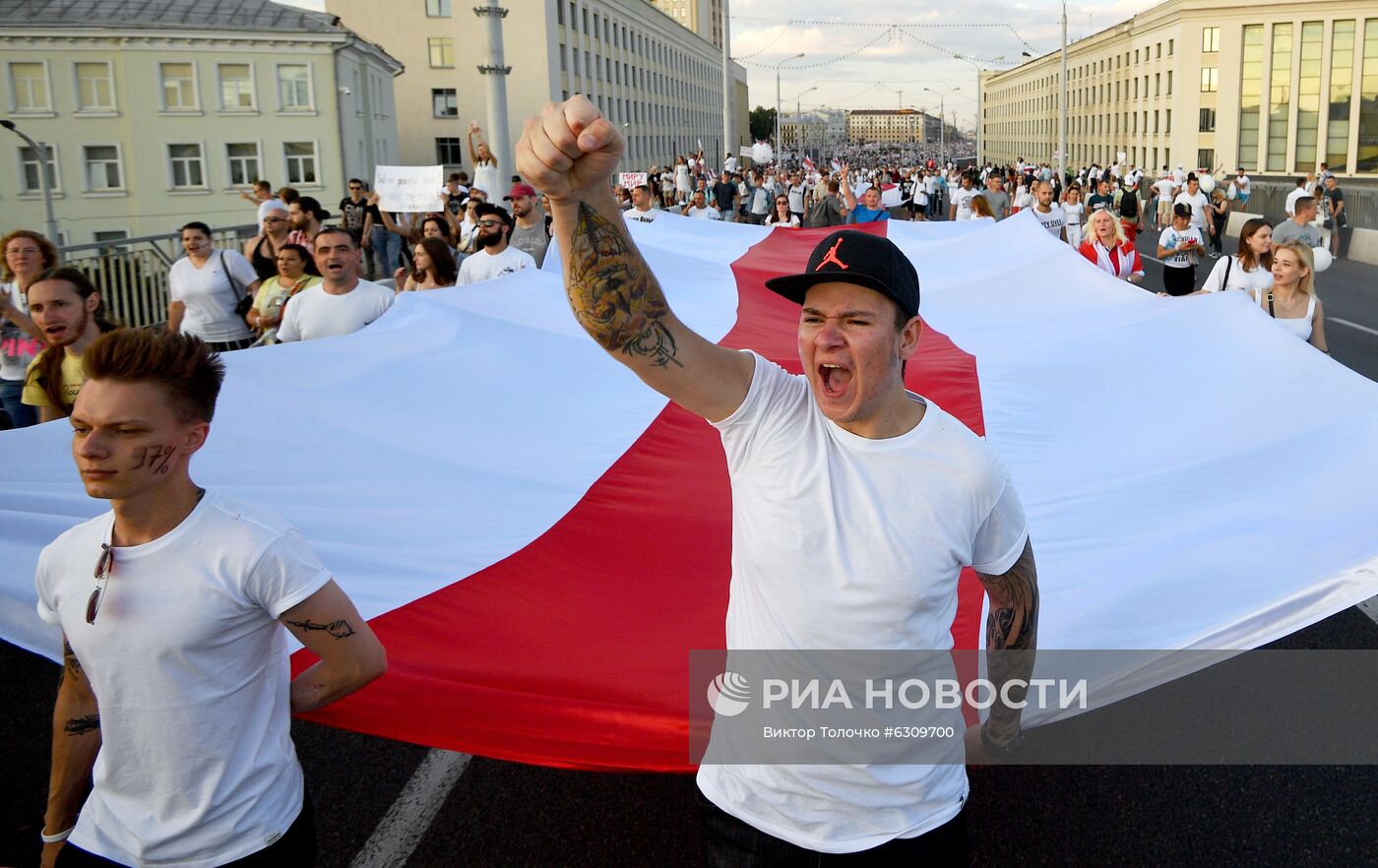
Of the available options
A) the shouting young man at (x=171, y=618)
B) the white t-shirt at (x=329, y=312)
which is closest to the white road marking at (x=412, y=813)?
the shouting young man at (x=171, y=618)

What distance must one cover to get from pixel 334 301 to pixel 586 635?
11.1 feet

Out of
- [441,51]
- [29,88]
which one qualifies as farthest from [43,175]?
[441,51]

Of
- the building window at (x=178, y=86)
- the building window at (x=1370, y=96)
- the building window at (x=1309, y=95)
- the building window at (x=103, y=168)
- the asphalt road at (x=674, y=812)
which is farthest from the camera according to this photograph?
the building window at (x=1309, y=95)

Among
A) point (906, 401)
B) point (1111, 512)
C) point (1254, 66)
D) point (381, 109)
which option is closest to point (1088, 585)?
point (1111, 512)

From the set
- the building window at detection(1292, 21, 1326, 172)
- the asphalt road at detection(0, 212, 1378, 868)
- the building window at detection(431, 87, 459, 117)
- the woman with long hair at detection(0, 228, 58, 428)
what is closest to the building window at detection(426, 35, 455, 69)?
the building window at detection(431, 87, 459, 117)

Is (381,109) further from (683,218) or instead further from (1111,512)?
(1111,512)

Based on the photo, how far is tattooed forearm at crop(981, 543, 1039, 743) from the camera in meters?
2.42

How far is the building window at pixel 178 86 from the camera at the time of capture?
45375 millimetres

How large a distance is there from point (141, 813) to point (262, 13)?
4989 centimetres

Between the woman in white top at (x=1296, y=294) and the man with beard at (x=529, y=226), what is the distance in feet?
17.3

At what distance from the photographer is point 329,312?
20.2ft

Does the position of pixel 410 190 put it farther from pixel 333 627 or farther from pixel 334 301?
pixel 333 627

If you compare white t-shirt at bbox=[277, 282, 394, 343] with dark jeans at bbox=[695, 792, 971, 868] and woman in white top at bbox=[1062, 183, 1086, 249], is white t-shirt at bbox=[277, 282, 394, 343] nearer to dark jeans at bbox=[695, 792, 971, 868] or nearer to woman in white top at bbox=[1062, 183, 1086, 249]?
dark jeans at bbox=[695, 792, 971, 868]

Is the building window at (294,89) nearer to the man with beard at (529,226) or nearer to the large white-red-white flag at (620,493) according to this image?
the man with beard at (529,226)
